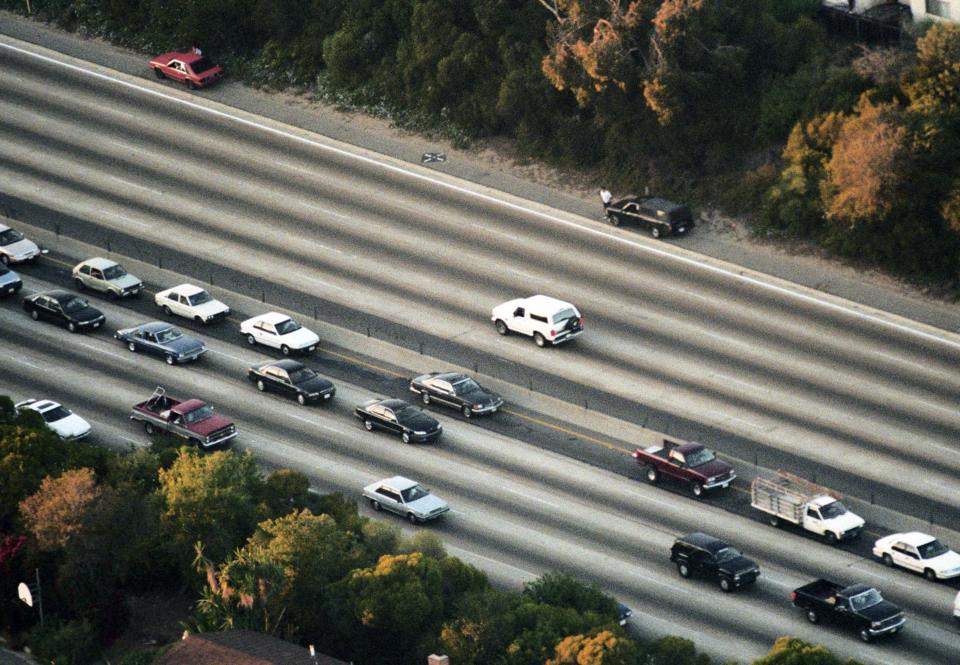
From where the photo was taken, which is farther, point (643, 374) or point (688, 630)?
point (643, 374)

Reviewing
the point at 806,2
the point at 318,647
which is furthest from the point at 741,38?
the point at 318,647

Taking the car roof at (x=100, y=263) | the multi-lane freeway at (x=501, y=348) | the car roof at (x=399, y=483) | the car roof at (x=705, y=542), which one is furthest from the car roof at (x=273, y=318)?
the car roof at (x=705, y=542)

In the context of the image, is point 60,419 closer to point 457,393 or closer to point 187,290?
point 187,290

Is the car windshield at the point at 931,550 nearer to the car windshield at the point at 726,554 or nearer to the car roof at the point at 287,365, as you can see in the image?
the car windshield at the point at 726,554

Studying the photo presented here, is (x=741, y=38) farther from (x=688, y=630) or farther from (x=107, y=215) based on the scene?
(x=688, y=630)

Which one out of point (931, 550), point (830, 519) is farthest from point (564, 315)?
A: point (931, 550)
